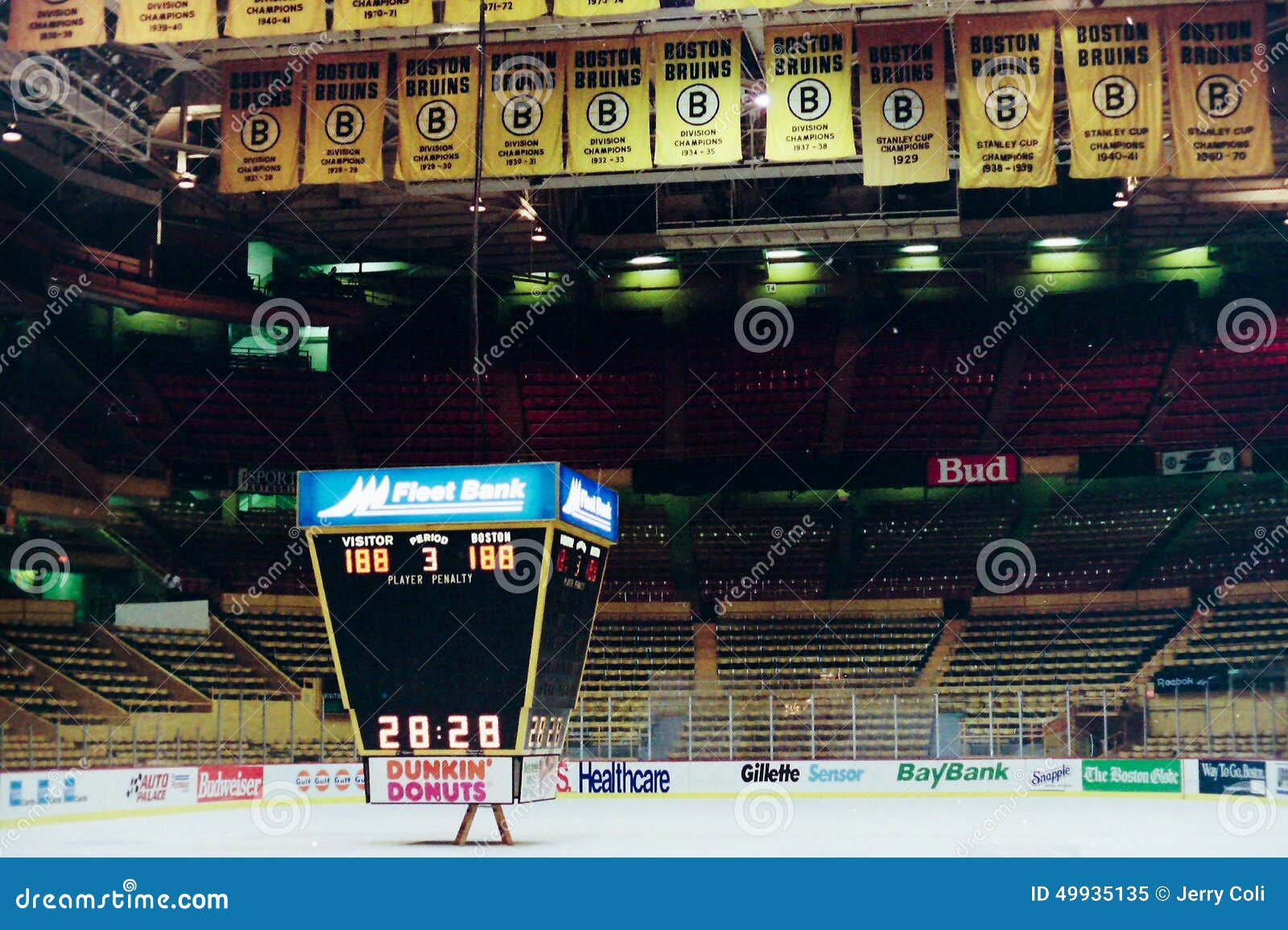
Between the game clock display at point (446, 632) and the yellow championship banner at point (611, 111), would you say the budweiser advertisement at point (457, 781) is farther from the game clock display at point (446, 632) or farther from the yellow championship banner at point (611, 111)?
the yellow championship banner at point (611, 111)

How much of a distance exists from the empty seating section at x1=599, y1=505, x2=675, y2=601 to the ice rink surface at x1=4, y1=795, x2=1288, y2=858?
9098 mm

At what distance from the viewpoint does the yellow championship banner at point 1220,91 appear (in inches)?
720

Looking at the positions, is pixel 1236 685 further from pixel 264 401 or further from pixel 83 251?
pixel 83 251

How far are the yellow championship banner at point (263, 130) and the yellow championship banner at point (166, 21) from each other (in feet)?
4.33

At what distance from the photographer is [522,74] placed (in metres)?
19.6

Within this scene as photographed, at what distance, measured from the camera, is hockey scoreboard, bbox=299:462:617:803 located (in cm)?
1172

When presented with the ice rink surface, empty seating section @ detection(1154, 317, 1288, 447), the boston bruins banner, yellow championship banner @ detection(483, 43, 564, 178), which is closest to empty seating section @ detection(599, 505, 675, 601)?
the ice rink surface

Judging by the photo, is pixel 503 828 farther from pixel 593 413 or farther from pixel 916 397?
pixel 916 397

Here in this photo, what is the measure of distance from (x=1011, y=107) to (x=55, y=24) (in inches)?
484

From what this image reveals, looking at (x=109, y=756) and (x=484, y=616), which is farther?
(x=109, y=756)

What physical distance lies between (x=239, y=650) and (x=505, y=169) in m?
13.4

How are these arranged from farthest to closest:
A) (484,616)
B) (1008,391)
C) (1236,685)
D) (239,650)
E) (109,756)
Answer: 1. (1008,391)
2. (239,650)
3. (1236,685)
4. (109,756)
5. (484,616)

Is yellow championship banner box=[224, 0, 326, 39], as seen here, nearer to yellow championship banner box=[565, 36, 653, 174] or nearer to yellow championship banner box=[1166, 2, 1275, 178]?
yellow championship banner box=[565, 36, 653, 174]

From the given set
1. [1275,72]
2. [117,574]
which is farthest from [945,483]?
[117,574]
